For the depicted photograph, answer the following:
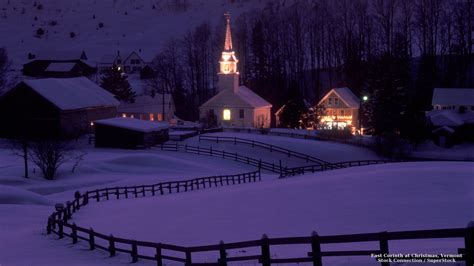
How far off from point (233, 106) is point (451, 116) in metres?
25.4

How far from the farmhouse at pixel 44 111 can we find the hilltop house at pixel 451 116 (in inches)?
1385

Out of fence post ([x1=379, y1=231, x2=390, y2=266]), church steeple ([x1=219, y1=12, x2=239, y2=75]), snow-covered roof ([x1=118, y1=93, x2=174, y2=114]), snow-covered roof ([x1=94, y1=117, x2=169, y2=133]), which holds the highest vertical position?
church steeple ([x1=219, y1=12, x2=239, y2=75])

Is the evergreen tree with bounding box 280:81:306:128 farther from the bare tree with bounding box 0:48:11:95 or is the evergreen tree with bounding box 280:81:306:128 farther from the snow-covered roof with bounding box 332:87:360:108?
the bare tree with bounding box 0:48:11:95

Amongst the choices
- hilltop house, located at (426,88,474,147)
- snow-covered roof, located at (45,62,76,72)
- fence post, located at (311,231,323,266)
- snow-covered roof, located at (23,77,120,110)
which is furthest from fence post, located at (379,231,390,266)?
snow-covered roof, located at (45,62,76,72)

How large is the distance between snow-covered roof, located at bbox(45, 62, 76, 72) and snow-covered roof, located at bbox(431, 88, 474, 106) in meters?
64.7

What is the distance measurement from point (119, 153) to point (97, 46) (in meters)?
86.4

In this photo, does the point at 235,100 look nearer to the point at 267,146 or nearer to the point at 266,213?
the point at 267,146

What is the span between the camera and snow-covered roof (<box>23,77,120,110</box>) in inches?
2490

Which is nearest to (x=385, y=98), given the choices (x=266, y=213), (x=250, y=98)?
(x=250, y=98)

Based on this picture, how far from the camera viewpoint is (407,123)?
60406 millimetres

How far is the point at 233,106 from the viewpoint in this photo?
77.2 meters

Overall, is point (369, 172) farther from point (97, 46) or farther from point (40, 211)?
point (97, 46)

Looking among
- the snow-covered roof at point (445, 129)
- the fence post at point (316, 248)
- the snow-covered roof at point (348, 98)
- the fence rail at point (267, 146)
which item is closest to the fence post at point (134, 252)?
the fence post at point (316, 248)

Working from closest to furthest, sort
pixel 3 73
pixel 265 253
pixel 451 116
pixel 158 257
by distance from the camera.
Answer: pixel 265 253
pixel 158 257
pixel 451 116
pixel 3 73
